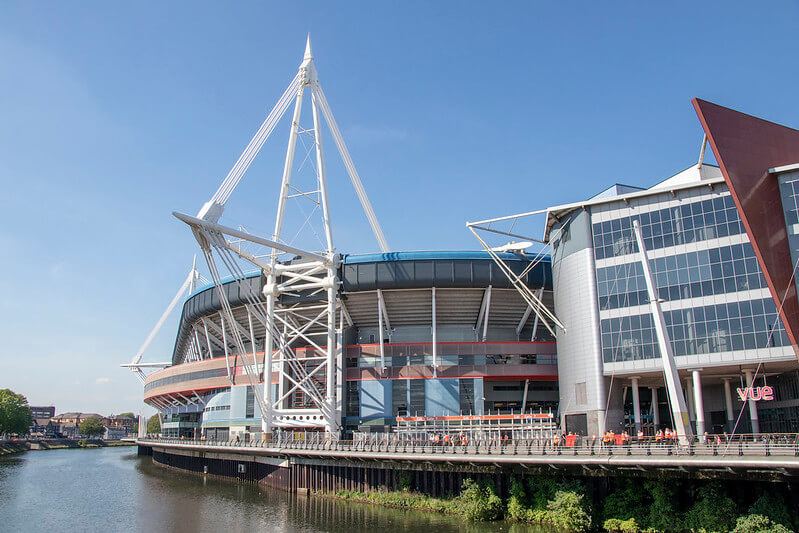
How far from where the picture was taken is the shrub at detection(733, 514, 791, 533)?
1064 inches

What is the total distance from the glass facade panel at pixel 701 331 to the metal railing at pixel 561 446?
21.7ft

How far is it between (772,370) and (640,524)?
2289 centimetres

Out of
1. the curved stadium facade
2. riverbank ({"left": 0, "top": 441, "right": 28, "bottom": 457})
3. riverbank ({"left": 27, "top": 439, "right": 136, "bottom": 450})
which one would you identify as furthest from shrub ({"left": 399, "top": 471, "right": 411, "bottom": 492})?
riverbank ({"left": 27, "top": 439, "right": 136, "bottom": 450})

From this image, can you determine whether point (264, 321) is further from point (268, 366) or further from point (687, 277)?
point (687, 277)

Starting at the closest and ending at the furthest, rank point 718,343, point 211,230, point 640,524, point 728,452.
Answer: point 728,452
point 640,524
point 718,343
point 211,230

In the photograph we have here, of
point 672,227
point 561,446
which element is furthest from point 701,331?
point 561,446

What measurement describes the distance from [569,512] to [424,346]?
3713cm

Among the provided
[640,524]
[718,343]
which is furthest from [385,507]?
[718,343]

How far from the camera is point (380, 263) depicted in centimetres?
6725

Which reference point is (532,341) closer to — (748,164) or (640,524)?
(748,164)

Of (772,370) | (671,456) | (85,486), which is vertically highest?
(772,370)

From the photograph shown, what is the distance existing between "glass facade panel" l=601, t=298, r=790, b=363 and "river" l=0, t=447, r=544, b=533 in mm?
19563

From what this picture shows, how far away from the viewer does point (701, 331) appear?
45.7 metres

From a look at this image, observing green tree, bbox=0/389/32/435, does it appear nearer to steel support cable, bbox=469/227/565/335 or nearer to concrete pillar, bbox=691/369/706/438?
steel support cable, bbox=469/227/565/335
